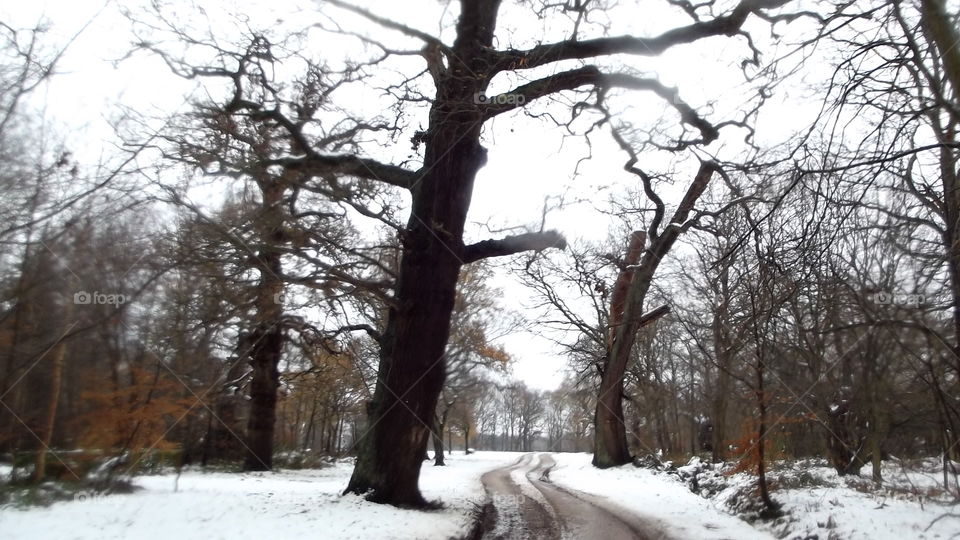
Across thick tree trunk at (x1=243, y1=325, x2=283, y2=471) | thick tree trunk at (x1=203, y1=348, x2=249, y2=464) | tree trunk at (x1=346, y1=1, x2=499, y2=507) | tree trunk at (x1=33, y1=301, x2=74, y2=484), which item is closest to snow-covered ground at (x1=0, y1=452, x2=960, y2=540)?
tree trunk at (x1=33, y1=301, x2=74, y2=484)

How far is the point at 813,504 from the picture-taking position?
892 cm

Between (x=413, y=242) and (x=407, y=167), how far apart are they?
155 centimetres

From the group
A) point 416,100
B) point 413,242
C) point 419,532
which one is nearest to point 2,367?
point 419,532

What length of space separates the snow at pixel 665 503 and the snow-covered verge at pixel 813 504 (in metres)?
0.02

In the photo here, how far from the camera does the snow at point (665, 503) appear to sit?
8.98 meters

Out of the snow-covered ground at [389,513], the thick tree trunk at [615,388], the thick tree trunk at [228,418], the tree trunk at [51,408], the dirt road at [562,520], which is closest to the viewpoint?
the tree trunk at [51,408]

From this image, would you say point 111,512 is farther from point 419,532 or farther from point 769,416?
point 769,416

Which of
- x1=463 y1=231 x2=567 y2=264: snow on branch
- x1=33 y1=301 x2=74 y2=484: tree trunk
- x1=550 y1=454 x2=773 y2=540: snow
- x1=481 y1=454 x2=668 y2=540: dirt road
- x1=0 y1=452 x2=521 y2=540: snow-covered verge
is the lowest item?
x1=481 y1=454 x2=668 y2=540: dirt road

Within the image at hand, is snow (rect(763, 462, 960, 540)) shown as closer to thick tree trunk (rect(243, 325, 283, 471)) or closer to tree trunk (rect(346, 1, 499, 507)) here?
tree trunk (rect(346, 1, 499, 507))

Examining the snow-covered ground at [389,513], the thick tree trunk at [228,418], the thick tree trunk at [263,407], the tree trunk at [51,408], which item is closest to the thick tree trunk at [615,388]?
the snow-covered ground at [389,513]

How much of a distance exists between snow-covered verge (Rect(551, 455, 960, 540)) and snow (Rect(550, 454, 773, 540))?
2 cm

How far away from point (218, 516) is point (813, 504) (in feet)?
26.5

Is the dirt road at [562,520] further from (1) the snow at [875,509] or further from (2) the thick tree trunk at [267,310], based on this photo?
(2) the thick tree trunk at [267,310]

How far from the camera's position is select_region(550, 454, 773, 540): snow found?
898 cm
